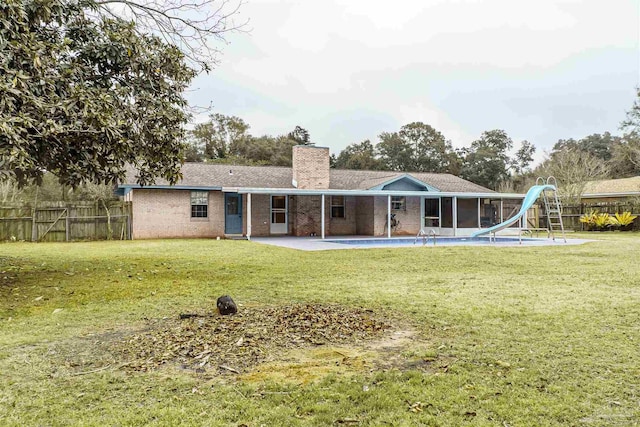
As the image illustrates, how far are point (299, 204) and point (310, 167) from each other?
1.84 m

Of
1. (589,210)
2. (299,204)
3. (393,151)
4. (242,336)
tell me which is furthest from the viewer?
(393,151)

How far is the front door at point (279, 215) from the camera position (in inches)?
838

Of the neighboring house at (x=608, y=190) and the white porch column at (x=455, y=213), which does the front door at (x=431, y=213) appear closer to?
the white porch column at (x=455, y=213)

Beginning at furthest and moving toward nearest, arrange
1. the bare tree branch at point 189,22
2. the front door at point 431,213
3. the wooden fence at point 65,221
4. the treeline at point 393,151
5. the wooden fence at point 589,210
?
the treeline at point 393,151, the wooden fence at point 589,210, the front door at point 431,213, the wooden fence at point 65,221, the bare tree branch at point 189,22

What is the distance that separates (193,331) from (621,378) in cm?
376

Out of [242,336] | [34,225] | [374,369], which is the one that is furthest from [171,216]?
[374,369]

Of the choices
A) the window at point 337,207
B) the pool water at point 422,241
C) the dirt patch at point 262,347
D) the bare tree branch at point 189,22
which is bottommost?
the dirt patch at point 262,347

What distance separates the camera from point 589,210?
26250 millimetres

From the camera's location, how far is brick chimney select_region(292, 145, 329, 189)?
21516 millimetres

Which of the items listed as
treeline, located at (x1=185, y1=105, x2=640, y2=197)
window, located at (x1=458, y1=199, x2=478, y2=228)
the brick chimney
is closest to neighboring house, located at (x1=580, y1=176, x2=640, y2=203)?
treeline, located at (x1=185, y1=105, x2=640, y2=197)

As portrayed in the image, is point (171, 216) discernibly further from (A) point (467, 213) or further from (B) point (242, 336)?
(B) point (242, 336)

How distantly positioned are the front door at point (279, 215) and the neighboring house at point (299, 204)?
5 centimetres

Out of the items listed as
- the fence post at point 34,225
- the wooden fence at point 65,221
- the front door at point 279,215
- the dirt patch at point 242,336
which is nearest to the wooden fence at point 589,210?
the front door at point 279,215

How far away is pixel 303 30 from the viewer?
1574 centimetres
